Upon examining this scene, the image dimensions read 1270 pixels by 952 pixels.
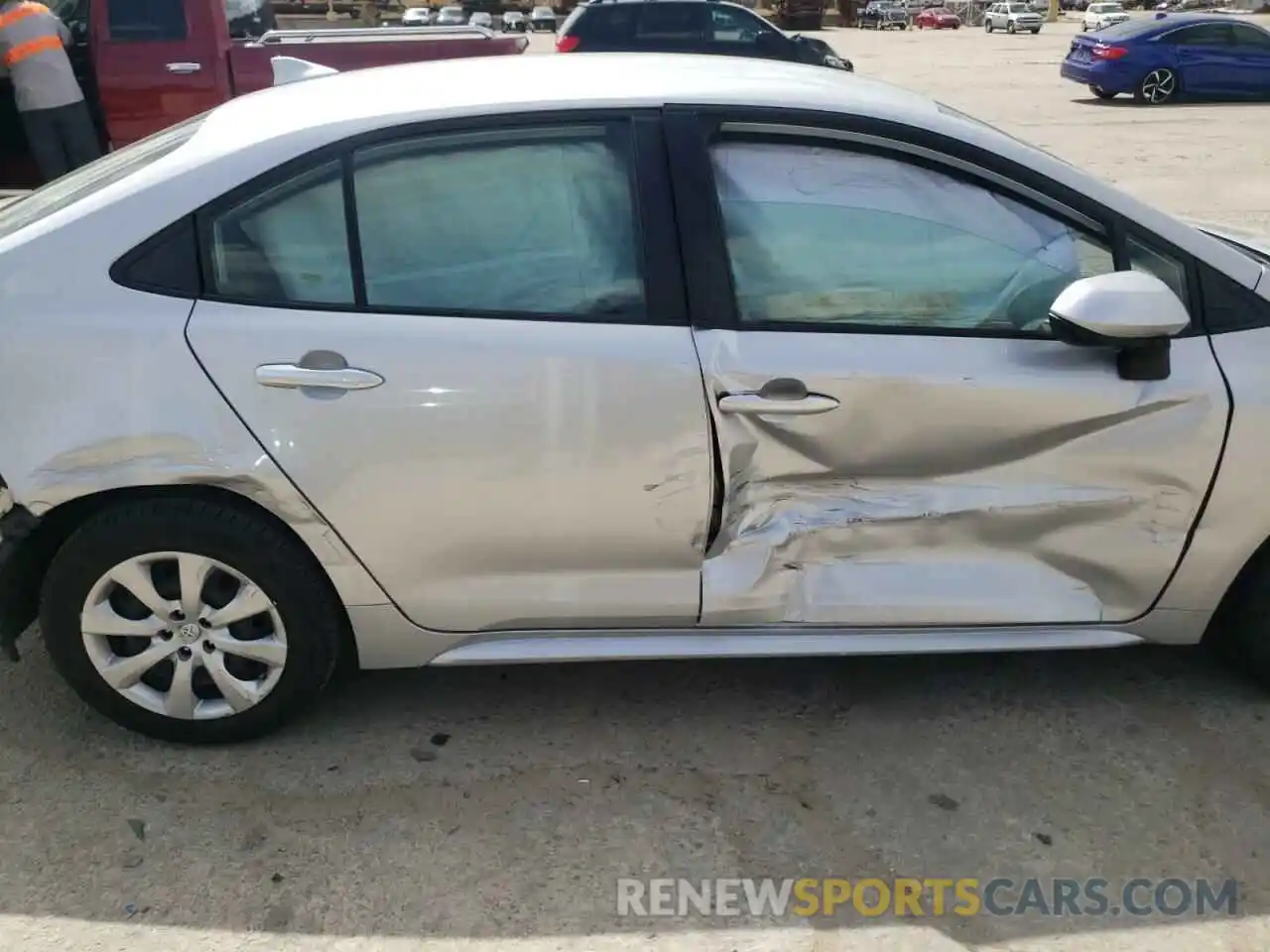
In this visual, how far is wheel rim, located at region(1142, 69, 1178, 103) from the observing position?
18.8 meters

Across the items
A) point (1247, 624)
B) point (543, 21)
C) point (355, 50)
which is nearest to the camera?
point (1247, 624)

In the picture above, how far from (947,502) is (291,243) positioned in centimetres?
168

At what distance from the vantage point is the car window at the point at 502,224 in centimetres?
269

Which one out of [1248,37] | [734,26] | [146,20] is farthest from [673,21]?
[1248,37]

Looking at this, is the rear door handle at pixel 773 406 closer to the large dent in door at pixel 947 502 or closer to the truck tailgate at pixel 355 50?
the large dent in door at pixel 947 502

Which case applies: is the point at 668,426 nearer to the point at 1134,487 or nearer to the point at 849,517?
the point at 849,517

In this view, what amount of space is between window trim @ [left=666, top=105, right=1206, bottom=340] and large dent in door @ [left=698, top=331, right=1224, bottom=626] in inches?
4.8

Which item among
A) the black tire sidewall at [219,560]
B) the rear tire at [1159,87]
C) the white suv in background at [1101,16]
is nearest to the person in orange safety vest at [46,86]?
the black tire sidewall at [219,560]

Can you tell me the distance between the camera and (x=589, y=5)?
14.0 m

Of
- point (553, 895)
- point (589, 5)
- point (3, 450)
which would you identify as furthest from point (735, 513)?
point (589, 5)

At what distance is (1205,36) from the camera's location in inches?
741

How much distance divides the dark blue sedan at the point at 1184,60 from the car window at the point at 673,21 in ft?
26.4

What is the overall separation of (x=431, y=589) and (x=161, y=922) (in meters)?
0.91

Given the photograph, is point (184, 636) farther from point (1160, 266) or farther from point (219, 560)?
point (1160, 266)
